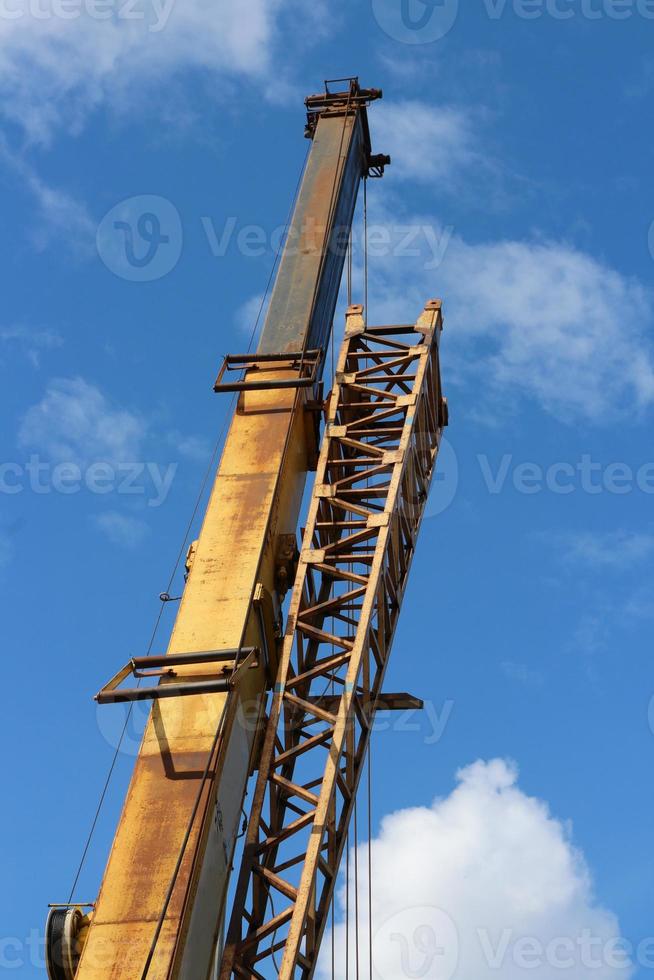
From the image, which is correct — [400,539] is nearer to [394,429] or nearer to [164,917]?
[394,429]

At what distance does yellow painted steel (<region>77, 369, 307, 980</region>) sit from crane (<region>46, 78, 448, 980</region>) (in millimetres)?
20

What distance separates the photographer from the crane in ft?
47.9

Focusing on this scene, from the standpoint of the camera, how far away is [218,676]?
52.5 ft

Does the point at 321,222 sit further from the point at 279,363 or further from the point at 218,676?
the point at 218,676

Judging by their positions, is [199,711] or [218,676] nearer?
[199,711]

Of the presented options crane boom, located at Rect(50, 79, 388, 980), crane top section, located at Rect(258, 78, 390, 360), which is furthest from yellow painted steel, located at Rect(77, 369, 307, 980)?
crane top section, located at Rect(258, 78, 390, 360)

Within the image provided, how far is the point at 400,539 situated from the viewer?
20.1 metres

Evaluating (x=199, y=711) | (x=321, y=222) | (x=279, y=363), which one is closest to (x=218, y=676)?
(x=199, y=711)

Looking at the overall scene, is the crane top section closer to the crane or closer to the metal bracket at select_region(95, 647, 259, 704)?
the crane

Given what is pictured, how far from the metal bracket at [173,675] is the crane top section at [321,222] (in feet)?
18.3

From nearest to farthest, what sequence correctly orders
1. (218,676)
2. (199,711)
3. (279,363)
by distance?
(199,711)
(218,676)
(279,363)

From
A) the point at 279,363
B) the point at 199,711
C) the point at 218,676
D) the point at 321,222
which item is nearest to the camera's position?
the point at 199,711

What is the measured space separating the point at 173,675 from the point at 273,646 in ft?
6.36

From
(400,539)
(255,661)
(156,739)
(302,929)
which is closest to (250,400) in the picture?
(400,539)
